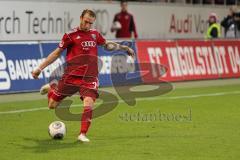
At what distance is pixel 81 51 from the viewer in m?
13.2

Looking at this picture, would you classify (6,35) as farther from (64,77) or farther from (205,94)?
(64,77)

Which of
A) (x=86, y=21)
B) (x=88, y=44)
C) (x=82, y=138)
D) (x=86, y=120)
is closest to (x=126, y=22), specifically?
(x=88, y=44)

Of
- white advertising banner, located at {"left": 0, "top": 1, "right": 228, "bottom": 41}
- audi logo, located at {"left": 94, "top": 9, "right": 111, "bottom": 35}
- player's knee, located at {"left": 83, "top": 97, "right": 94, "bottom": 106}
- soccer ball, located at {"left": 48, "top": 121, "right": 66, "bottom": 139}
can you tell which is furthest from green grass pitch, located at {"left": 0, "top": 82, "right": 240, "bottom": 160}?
audi logo, located at {"left": 94, "top": 9, "right": 111, "bottom": 35}

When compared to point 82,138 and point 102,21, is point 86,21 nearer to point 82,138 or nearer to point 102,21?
point 82,138

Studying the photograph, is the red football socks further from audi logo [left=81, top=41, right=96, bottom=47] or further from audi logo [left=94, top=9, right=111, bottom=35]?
audi logo [left=94, top=9, right=111, bottom=35]

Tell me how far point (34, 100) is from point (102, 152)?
8.50m

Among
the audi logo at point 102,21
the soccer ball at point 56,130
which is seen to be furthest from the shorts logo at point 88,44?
the audi logo at point 102,21

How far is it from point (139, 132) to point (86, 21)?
252 centimetres

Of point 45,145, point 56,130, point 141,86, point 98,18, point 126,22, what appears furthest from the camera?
point 98,18

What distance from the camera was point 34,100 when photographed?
2020 centimetres

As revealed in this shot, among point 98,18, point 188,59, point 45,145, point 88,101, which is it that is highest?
point 88,101

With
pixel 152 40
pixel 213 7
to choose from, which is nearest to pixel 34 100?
pixel 152 40

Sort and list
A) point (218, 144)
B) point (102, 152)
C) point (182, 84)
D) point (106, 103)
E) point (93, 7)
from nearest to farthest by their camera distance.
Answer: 1. point (102, 152)
2. point (218, 144)
3. point (106, 103)
4. point (182, 84)
5. point (93, 7)

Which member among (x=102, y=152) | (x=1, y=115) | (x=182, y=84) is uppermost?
(x=102, y=152)
